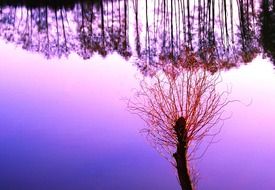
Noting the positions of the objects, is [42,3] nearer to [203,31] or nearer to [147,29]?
[147,29]

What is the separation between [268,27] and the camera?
4031 cm

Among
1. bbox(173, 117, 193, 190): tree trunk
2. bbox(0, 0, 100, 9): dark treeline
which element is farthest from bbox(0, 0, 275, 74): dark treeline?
bbox(173, 117, 193, 190): tree trunk

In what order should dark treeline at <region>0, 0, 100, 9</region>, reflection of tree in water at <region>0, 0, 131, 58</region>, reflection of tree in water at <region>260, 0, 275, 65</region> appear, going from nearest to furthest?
reflection of tree in water at <region>260, 0, 275, 65</region> < reflection of tree in water at <region>0, 0, 131, 58</region> < dark treeline at <region>0, 0, 100, 9</region>

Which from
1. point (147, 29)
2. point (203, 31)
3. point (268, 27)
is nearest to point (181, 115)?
point (268, 27)

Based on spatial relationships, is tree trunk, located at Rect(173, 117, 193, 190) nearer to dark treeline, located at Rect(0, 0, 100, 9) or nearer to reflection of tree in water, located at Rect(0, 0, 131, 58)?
reflection of tree in water, located at Rect(0, 0, 131, 58)

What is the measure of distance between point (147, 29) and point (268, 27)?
1247 cm

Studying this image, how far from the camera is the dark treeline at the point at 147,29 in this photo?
127ft

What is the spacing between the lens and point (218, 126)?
76.4 feet

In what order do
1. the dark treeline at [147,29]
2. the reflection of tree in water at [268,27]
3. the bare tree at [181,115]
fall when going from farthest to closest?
the dark treeline at [147,29], the reflection of tree in water at [268,27], the bare tree at [181,115]

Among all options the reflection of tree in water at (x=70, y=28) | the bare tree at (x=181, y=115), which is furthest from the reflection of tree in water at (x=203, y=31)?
the bare tree at (x=181, y=115)

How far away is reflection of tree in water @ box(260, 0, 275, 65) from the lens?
35516mm

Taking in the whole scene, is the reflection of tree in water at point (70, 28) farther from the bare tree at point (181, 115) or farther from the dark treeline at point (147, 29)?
the bare tree at point (181, 115)

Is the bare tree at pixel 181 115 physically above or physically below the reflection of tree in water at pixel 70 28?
below

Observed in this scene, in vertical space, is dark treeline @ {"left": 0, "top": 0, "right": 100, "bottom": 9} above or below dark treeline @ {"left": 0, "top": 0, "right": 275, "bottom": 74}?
above
